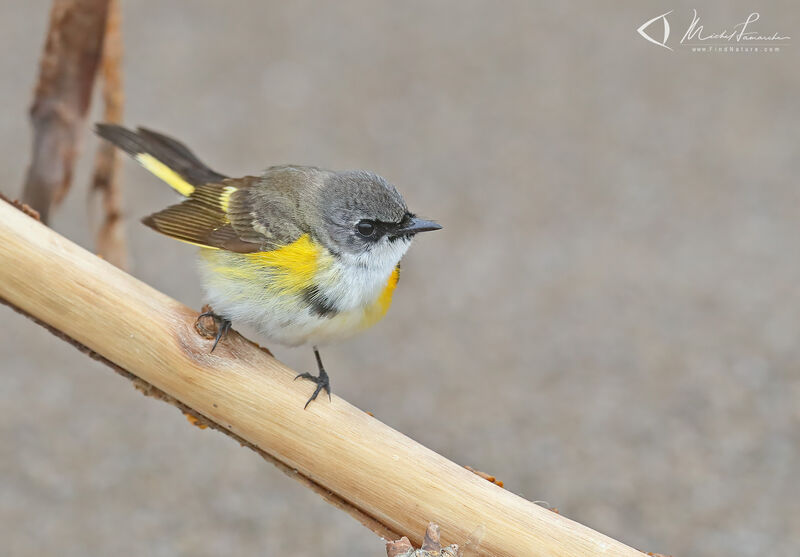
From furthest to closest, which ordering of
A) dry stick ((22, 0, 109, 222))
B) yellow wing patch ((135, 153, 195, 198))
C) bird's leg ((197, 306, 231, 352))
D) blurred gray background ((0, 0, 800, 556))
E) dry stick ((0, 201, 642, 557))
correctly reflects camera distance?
1. blurred gray background ((0, 0, 800, 556))
2. dry stick ((22, 0, 109, 222))
3. yellow wing patch ((135, 153, 195, 198))
4. bird's leg ((197, 306, 231, 352))
5. dry stick ((0, 201, 642, 557))

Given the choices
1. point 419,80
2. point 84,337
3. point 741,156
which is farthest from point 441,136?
point 84,337

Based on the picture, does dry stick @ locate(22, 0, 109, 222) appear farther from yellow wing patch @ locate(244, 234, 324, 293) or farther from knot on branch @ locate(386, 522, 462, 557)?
knot on branch @ locate(386, 522, 462, 557)

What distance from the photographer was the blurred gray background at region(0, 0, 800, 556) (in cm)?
465

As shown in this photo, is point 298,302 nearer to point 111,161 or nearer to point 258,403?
point 258,403

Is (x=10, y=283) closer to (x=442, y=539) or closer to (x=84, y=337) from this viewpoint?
(x=84, y=337)

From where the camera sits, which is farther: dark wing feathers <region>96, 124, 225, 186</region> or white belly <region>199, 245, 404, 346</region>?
dark wing feathers <region>96, 124, 225, 186</region>

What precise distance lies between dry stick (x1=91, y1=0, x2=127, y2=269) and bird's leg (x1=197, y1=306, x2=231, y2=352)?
3.15ft

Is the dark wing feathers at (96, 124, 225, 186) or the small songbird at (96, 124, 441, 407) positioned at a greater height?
the dark wing feathers at (96, 124, 225, 186)

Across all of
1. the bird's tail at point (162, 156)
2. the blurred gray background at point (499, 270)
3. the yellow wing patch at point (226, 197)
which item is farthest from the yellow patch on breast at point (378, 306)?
the blurred gray background at point (499, 270)

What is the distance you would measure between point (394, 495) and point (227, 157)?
4893mm

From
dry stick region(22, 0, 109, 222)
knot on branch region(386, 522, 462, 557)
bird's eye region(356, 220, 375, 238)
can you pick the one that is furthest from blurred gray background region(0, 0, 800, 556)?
knot on branch region(386, 522, 462, 557)

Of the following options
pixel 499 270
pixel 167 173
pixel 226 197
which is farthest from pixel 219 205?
pixel 499 270

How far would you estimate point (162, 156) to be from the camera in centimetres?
325

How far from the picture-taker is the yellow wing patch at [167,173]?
321 centimetres
